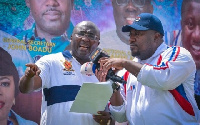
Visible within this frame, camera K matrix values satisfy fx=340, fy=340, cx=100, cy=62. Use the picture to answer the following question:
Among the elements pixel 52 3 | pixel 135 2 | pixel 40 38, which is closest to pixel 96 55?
pixel 40 38

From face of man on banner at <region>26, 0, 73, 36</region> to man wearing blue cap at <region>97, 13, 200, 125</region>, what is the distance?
7.55 feet

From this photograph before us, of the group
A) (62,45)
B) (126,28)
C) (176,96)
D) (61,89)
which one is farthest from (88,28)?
(62,45)

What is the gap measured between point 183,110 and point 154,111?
8.9 inches

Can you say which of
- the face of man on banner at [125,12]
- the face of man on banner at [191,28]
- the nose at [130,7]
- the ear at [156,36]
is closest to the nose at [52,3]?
the face of man on banner at [125,12]

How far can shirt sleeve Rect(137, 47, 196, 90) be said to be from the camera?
256cm

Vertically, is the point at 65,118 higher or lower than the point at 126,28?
lower

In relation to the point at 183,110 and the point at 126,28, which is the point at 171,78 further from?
the point at 126,28

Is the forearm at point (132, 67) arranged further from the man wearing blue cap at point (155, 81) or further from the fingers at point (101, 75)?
the fingers at point (101, 75)

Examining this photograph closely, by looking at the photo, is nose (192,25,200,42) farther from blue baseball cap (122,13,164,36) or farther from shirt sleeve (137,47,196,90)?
shirt sleeve (137,47,196,90)

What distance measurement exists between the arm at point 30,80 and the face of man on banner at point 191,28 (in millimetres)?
3237

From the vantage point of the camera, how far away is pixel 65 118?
9.50 ft

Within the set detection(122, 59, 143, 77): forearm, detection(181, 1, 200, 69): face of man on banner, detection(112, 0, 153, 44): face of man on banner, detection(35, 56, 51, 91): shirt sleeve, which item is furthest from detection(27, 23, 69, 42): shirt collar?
detection(122, 59, 143, 77): forearm

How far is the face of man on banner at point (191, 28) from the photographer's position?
17.7 feet

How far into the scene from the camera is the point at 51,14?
5.03 meters
